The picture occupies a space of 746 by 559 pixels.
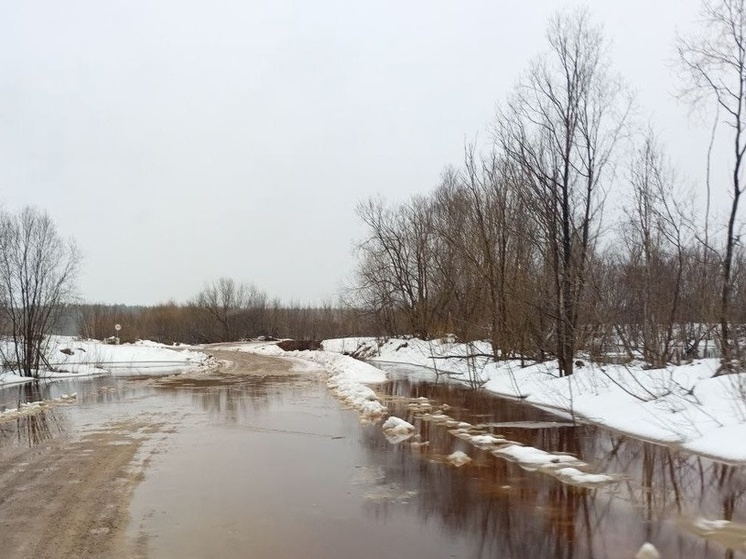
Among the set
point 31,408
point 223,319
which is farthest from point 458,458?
point 223,319

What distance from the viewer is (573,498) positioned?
7.34 metres

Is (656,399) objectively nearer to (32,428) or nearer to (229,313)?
(32,428)

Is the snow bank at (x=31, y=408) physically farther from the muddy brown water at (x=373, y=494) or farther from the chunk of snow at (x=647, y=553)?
the chunk of snow at (x=647, y=553)

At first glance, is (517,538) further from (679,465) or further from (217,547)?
(679,465)

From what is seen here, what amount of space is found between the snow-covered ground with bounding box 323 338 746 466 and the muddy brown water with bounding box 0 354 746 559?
56 cm

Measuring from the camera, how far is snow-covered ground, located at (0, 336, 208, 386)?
34750 millimetres

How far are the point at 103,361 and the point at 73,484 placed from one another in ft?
120

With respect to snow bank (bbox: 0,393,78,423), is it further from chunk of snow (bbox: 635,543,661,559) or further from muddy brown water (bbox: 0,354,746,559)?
chunk of snow (bbox: 635,543,661,559)

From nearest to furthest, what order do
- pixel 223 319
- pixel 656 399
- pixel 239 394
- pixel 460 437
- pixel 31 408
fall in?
pixel 460 437 → pixel 656 399 → pixel 31 408 → pixel 239 394 → pixel 223 319

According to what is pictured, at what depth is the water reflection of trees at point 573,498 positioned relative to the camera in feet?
18.9

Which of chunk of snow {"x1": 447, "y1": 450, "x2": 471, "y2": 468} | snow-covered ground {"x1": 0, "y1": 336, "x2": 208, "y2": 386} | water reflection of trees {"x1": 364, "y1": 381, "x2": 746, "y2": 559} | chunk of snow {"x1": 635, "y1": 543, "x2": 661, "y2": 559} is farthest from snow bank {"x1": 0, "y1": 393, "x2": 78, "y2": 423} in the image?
chunk of snow {"x1": 635, "y1": 543, "x2": 661, "y2": 559}

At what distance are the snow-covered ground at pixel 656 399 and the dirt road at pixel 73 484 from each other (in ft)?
28.9

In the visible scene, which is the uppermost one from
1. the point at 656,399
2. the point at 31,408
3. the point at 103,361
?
the point at 656,399

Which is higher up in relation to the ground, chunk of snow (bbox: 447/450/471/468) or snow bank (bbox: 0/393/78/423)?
chunk of snow (bbox: 447/450/471/468)
